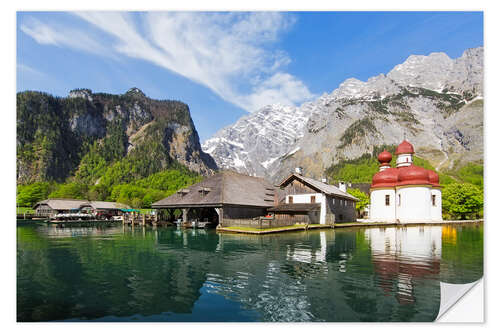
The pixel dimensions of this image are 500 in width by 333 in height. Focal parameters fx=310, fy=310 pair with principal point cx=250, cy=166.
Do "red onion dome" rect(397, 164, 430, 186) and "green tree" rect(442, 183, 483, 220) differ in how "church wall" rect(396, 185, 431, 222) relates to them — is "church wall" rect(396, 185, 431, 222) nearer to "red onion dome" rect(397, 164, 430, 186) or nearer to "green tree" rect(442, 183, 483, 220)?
"red onion dome" rect(397, 164, 430, 186)

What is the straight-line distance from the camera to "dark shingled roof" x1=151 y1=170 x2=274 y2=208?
38875mm

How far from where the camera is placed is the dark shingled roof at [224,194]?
128 feet

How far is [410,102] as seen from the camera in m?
184

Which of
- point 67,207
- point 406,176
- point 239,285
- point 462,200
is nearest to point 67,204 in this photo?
point 67,207

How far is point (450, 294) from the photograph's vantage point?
423 inches

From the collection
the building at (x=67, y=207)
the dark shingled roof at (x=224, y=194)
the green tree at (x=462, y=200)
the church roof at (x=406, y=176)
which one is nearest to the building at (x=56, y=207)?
the building at (x=67, y=207)

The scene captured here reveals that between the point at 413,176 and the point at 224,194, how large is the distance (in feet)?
113

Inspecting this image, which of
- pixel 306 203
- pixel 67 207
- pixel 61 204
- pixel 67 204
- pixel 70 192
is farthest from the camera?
pixel 70 192

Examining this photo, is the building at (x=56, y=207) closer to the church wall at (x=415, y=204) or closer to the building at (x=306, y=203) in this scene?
the building at (x=306, y=203)

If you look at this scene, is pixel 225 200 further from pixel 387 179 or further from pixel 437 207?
pixel 437 207

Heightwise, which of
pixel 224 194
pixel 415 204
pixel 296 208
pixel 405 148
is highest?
pixel 405 148

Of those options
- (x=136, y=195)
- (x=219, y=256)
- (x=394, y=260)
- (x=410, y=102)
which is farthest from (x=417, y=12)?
(x=410, y=102)
